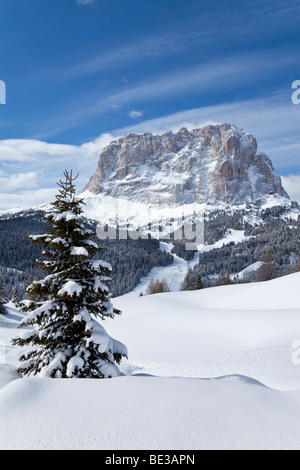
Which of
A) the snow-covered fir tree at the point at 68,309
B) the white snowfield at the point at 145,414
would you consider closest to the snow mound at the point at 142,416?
the white snowfield at the point at 145,414

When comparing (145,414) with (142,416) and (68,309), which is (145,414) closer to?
(142,416)

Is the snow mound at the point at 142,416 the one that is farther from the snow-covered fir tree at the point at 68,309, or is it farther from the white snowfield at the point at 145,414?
the snow-covered fir tree at the point at 68,309

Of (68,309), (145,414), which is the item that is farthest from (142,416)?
(68,309)

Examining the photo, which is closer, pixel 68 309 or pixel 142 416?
pixel 142 416

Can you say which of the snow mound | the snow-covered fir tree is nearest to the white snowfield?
the snow mound

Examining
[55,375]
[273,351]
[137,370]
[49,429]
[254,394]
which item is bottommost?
[137,370]

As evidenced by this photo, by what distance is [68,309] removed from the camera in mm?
7805

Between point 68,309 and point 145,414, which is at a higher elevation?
point 68,309

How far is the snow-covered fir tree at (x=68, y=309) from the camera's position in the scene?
7113 mm
